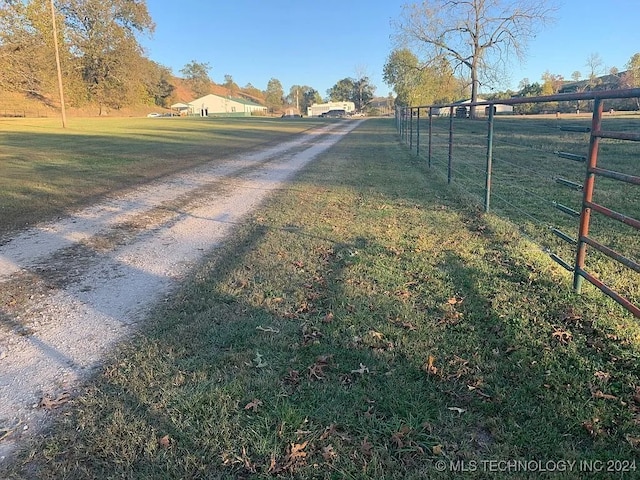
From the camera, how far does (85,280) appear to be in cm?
443

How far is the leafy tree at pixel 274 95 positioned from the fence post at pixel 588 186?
5525 inches

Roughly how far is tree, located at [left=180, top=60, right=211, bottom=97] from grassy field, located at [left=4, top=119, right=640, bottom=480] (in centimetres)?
13582

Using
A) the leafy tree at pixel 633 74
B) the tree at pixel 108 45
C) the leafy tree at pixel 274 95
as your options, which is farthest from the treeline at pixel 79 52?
the leafy tree at pixel 633 74

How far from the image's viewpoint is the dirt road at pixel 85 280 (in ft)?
9.27

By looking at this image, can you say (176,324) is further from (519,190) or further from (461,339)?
(519,190)

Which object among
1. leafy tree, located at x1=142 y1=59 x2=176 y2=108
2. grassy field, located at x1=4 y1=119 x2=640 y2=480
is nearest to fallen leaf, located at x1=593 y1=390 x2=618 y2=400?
grassy field, located at x1=4 y1=119 x2=640 y2=480

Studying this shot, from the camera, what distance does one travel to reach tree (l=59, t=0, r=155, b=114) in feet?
177

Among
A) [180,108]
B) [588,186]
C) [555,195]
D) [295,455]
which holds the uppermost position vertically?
[180,108]

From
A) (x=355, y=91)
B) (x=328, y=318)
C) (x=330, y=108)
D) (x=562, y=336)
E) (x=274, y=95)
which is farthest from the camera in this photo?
(x=274, y=95)

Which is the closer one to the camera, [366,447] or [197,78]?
[366,447]

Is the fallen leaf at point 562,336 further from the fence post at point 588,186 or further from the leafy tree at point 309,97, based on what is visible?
the leafy tree at point 309,97

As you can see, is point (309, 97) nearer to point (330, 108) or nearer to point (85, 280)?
point (330, 108)

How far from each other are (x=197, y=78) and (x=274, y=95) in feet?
80.9

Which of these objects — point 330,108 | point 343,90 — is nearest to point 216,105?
point 330,108
